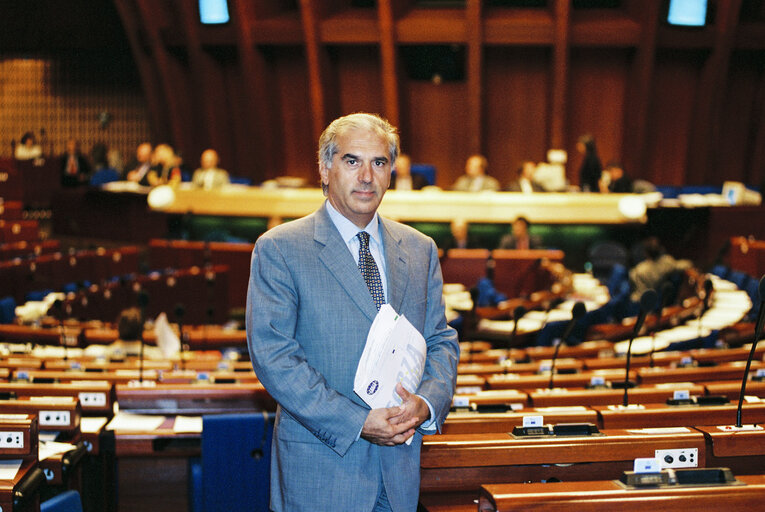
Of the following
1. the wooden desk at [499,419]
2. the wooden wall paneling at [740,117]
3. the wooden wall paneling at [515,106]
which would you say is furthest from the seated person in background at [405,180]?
the wooden desk at [499,419]

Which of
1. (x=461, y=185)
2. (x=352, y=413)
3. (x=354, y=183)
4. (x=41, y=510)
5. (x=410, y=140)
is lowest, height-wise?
(x=41, y=510)

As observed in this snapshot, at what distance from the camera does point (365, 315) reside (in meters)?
2.13

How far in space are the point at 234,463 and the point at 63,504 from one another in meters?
0.67

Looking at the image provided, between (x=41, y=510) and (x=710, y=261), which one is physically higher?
(x=710, y=261)

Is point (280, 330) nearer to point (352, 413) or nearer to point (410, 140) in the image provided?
point (352, 413)

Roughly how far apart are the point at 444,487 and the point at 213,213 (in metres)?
8.49

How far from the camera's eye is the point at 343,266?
216cm

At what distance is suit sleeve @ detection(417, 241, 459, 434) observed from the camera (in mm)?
2164

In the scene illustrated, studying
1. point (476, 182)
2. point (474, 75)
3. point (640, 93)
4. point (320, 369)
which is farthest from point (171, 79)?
point (320, 369)

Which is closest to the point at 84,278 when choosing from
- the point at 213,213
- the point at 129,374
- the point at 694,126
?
the point at 213,213

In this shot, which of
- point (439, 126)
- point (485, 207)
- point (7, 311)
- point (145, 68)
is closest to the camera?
point (7, 311)

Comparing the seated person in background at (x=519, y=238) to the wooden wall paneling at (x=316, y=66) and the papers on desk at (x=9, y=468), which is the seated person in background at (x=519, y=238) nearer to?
Answer: the wooden wall paneling at (x=316, y=66)

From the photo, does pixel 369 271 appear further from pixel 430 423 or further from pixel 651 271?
pixel 651 271

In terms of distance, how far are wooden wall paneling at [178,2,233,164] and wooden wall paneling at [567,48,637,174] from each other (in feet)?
19.3
